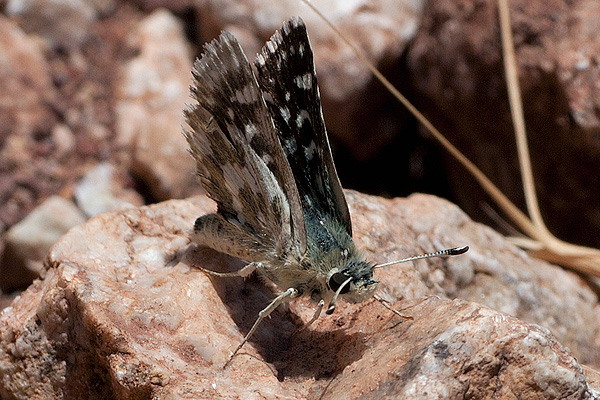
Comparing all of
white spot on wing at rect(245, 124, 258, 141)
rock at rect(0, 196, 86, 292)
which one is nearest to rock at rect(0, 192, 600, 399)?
white spot on wing at rect(245, 124, 258, 141)

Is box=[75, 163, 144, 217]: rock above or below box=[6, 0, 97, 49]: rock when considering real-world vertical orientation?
below

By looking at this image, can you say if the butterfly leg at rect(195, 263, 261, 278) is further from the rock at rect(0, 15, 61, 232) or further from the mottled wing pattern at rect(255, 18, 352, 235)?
the rock at rect(0, 15, 61, 232)

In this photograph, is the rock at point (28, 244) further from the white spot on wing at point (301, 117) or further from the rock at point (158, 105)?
the white spot on wing at point (301, 117)

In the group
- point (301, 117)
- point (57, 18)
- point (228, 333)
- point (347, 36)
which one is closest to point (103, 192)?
point (57, 18)

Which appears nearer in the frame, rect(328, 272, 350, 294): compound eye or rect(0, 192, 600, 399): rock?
rect(0, 192, 600, 399): rock

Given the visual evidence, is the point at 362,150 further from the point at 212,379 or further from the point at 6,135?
the point at 212,379

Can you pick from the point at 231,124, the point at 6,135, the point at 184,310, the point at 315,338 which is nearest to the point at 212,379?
the point at 184,310
